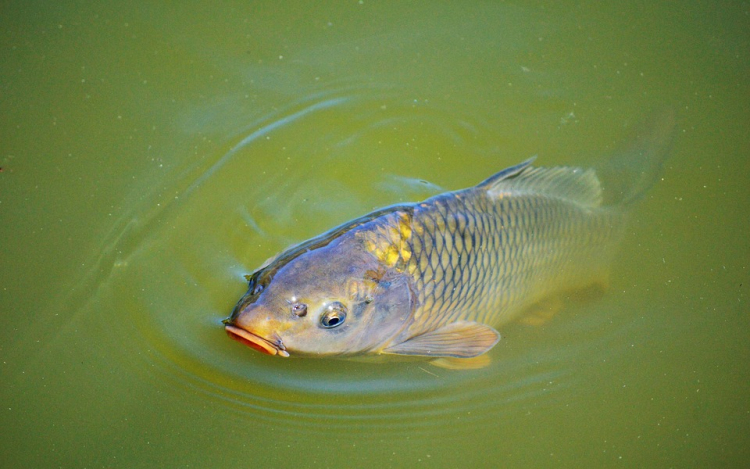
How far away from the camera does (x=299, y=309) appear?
82.3 inches

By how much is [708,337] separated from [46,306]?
3092 mm

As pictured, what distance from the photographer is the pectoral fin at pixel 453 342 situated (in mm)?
2363

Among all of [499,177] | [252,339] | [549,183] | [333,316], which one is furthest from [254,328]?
[549,183]

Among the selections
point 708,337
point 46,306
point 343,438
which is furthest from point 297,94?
point 708,337

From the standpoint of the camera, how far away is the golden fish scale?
231 cm

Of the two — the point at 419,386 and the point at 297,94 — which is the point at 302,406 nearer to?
the point at 419,386

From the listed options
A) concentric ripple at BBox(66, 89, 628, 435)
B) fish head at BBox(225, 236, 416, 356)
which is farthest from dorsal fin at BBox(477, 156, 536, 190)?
fish head at BBox(225, 236, 416, 356)

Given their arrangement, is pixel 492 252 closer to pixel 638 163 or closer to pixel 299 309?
pixel 299 309

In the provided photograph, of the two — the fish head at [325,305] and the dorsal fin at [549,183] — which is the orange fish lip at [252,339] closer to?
the fish head at [325,305]

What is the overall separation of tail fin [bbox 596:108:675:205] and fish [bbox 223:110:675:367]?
1.04 ft

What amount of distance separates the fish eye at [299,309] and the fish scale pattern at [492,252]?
47 centimetres

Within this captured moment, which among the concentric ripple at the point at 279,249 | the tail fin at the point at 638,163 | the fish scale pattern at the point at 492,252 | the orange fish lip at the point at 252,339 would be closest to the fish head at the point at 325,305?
the orange fish lip at the point at 252,339

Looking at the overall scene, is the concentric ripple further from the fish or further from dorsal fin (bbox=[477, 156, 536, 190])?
dorsal fin (bbox=[477, 156, 536, 190])

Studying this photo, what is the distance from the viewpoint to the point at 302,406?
232cm
